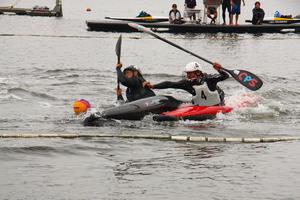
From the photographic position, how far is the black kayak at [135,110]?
17.3 m

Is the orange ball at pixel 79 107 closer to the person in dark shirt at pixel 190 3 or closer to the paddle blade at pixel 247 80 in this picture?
the paddle blade at pixel 247 80

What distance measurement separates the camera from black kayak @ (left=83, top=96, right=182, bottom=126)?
56.8 feet

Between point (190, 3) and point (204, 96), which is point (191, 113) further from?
point (190, 3)

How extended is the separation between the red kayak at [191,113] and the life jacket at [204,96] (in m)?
0.21

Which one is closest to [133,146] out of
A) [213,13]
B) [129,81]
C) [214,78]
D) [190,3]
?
[129,81]

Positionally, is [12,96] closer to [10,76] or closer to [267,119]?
[10,76]

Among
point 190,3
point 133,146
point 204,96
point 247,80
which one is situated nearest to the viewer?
point 133,146

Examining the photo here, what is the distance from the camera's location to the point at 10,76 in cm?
2653

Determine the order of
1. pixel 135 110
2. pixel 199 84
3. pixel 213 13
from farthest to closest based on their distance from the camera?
pixel 213 13 → pixel 199 84 → pixel 135 110

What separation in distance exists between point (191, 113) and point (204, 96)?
2.47 feet

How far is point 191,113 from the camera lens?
1777cm

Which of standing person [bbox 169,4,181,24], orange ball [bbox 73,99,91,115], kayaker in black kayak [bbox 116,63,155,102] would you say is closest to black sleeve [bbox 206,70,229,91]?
kayaker in black kayak [bbox 116,63,155,102]

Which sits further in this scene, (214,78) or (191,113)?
(214,78)

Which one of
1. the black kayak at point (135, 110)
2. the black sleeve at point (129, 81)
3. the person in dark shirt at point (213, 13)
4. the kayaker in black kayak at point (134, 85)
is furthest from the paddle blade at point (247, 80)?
the person in dark shirt at point (213, 13)
